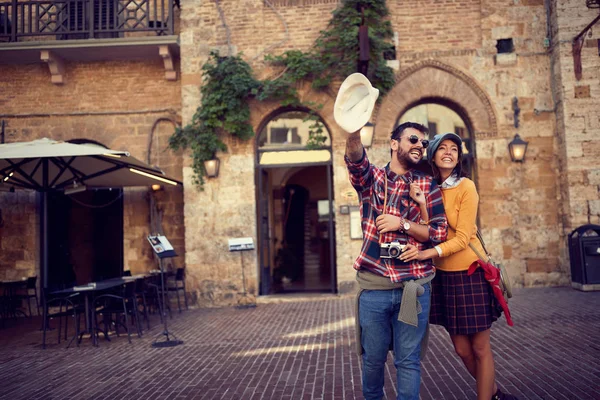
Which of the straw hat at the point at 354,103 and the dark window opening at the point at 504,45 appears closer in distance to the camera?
the straw hat at the point at 354,103

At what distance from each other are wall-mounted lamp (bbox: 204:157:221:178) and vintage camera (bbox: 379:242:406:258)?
7.50 meters

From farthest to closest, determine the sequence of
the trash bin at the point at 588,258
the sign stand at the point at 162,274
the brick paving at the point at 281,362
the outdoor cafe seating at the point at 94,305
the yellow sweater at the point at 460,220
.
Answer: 1. the trash bin at the point at 588,258
2. the outdoor cafe seating at the point at 94,305
3. the sign stand at the point at 162,274
4. the brick paving at the point at 281,362
5. the yellow sweater at the point at 460,220

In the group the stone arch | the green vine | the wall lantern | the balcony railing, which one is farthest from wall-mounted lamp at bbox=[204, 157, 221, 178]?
the wall lantern

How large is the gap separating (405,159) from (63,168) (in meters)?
6.35

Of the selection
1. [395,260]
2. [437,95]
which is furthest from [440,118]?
[395,260]

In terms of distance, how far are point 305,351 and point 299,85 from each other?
19.9 feet

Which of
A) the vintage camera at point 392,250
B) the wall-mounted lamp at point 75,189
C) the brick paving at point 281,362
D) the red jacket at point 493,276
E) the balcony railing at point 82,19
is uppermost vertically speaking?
the balcony railing at point 82,19

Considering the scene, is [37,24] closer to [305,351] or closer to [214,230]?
[214,230]

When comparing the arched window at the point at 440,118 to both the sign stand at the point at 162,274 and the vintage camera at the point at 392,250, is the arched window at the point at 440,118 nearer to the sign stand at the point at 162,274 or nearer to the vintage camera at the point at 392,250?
the sign stand at the point at 162,274

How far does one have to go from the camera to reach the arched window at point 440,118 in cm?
1012

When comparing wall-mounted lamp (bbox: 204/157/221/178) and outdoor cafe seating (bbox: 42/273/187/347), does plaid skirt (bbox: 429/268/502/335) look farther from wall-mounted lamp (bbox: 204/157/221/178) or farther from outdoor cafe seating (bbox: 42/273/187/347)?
wall-mounted lamp (bbox: 204/157/221/178)

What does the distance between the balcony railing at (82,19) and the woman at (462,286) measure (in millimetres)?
8703

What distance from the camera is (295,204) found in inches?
686

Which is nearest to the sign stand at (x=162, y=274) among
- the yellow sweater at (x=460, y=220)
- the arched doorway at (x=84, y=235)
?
the arched doorway at (x=84, y=235)
